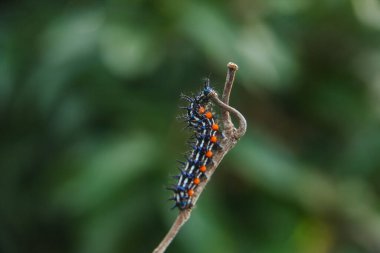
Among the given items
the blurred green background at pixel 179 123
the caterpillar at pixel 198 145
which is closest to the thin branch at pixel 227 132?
the caterpillar at pixel 198 145

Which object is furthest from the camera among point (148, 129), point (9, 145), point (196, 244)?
point (9, 145)

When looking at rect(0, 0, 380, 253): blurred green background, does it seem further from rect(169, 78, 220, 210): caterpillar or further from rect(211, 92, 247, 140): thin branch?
rect(211, 92, 247, 140): thin branch

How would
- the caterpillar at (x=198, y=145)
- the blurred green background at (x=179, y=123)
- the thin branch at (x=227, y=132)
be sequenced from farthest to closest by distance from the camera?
the blurred green background at (x=179, y=123) → the caterpillar at (x=198, y=145) → the thin branch at (x=227, y=132)

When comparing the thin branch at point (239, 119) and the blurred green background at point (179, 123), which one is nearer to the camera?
the thin branch at point (239, 119)

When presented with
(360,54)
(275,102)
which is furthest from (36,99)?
(360,54)

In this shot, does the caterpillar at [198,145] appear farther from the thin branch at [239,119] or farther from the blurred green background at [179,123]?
the blurred green background at [179,123]

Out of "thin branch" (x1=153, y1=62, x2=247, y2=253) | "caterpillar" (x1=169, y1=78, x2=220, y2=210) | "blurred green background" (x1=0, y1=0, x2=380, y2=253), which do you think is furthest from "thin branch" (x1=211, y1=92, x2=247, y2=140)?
"blurred green background" (x1=0, y1=0, x2=380, y2=253)

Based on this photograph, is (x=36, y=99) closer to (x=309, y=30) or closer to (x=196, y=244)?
(x=196, y=244)
